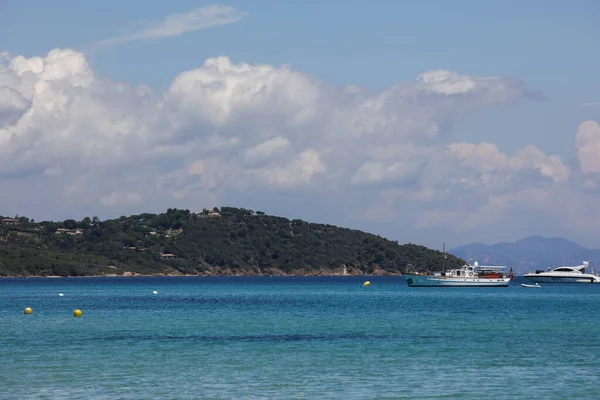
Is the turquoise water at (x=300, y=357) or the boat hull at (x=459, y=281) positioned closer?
the turquoise water at (x=300, y=357)

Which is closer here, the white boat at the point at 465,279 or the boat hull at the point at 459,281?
the boat hull at the point at 459,281

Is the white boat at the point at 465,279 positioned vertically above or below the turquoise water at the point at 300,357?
above

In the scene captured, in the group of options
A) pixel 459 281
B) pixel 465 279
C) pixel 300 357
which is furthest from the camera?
pixel 465 279

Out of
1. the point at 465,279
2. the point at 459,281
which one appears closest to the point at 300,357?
the point at 459,281

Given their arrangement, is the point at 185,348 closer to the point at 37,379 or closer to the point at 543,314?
the point at 37,379

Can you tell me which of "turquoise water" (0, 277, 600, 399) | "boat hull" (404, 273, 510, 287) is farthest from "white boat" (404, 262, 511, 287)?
"turquoise water" (0, 277, 600, 399)

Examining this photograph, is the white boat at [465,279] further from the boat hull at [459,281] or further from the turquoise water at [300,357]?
the turquoise water at [300,357]

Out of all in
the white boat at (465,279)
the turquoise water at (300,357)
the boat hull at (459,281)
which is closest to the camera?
the turquoise water at (300,357)

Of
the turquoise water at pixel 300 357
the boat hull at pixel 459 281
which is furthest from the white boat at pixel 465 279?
the turquoise water at pixel 300 357

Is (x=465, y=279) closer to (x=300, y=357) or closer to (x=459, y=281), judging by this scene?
(x=459, y=281)

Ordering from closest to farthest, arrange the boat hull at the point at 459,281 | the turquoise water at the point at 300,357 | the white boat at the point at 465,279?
the turquoise water at the point at 300,357
the boat hull at the point at 459,281
the white boat at the point at 465,279

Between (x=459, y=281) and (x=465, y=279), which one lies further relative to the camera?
(x=465, y=279)

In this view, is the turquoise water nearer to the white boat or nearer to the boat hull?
the boat hull

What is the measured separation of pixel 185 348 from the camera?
6253 cm
